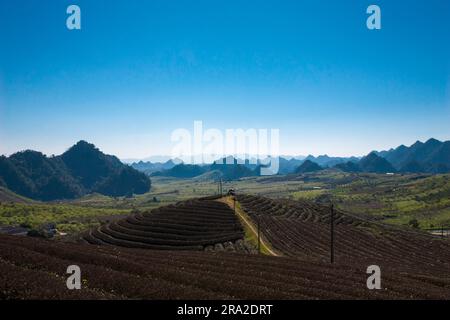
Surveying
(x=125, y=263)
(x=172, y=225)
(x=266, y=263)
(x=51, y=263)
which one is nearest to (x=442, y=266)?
(x=266, y=263)

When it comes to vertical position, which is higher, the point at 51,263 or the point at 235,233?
the point at 51,263

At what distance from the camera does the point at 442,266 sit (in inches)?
3157

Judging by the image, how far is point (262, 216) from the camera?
108875 millimetres

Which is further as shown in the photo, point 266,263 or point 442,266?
point 442,266
